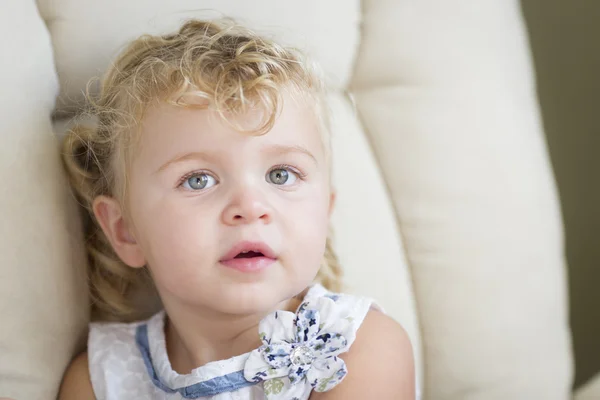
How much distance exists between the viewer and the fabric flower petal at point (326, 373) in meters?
0.82

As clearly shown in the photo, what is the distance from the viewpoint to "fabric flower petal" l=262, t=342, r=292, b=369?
84 centimetres

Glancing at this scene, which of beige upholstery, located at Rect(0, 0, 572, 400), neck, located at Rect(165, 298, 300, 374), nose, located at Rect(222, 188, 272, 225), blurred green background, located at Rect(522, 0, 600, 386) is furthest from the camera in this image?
blurred green background, located at Rect(522, 0, 600, 386)

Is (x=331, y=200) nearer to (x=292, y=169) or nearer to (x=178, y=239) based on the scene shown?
(x=292, y=169)

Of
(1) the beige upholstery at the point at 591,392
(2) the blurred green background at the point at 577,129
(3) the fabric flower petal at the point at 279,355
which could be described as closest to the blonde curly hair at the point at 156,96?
(3) the fabric flower petal at the point at 279,355

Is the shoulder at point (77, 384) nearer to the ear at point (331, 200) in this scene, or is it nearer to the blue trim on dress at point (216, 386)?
the blue trim on dress at point (216, 386)

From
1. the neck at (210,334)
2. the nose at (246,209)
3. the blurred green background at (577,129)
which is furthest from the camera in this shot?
the blurred green background at (577,129)

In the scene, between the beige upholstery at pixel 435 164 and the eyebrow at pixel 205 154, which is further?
the beige upholstery at pixel 435 164

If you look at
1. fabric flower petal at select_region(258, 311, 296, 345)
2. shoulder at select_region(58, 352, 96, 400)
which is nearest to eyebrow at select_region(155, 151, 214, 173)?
fabric flower petal at select_region(258, 311, 296, 345)

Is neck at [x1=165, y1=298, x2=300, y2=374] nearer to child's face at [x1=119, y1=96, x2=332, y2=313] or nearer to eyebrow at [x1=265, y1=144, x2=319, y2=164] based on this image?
child's face at [x1=119, y1=96, x2=332, y2=313]

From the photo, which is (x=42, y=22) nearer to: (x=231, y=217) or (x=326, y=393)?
(x=231, y=217)

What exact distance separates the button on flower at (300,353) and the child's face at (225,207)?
40 millimetres

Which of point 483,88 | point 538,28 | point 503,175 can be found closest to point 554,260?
point 503,175

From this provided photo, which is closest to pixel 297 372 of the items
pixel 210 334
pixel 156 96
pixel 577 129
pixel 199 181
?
pixel 210 334

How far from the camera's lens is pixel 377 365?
0.85m
